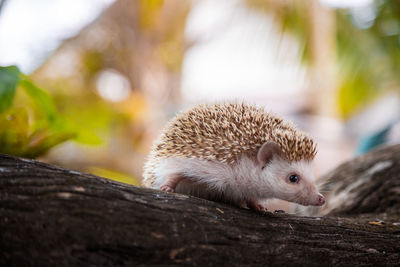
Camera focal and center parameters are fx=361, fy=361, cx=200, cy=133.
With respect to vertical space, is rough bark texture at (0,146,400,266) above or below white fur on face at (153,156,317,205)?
below

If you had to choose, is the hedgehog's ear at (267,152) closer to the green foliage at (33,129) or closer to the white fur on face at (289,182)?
the white fur on face at (289,182)

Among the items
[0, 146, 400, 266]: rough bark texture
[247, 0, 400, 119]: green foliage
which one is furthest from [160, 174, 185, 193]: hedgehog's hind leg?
[247, 0, 400, 119]: green foliage

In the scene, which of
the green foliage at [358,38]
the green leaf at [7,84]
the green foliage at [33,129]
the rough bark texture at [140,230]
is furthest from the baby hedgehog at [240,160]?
the green foliage at [358,38]

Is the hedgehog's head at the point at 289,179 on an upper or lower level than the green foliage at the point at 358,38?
lower

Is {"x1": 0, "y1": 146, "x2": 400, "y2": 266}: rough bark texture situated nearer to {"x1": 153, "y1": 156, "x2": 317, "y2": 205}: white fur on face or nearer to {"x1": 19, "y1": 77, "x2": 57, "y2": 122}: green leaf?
{"x1": 153, "y1": 156, "x2": 317, "y2": 205}: white fur on face

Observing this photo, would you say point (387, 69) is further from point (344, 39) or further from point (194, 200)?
point (194, 200)
